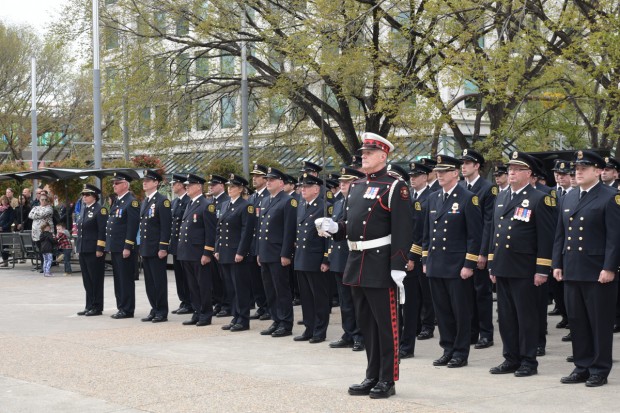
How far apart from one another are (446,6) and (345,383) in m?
11.0

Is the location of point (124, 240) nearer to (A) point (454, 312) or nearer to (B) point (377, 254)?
(A) point (454, 312)

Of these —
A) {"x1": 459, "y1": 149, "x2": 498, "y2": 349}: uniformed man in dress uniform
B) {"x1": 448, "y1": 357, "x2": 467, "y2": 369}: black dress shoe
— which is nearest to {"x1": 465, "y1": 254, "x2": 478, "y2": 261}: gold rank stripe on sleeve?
{"x1": 459, "y1": 149, "x2": 498, "y2": 349}: uniformed man in dress uniform

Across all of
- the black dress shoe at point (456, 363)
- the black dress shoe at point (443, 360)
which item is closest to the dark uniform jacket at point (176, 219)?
the black dress shoe at point (443, 360)

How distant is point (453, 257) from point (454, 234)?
0.26 meters

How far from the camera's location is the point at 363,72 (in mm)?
22250

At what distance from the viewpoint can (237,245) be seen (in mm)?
13250

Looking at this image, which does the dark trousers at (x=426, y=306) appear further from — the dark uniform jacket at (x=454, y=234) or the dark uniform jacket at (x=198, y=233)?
the dark uniform jacket at (x=198, y=233)

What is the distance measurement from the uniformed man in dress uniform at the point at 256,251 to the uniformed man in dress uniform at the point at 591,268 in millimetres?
5063

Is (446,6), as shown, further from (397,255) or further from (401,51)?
(397,255)

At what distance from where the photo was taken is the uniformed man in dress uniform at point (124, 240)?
14.6 metres

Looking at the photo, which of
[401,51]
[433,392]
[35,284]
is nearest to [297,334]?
[433,392]

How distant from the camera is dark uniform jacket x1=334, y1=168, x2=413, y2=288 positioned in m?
8.29

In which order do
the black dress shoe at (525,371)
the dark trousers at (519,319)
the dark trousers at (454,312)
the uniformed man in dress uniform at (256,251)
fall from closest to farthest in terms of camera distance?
the black dress shoe at (525,371), the dark trousers at (519,319), the dark trousers at (454,312), the uniformed man in dress uniform at (256,251)

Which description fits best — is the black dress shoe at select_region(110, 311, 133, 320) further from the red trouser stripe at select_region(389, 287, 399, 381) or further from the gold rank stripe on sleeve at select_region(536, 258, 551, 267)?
the gold rank stripe on sleeve at select_region(536, 258, 551, 267)
